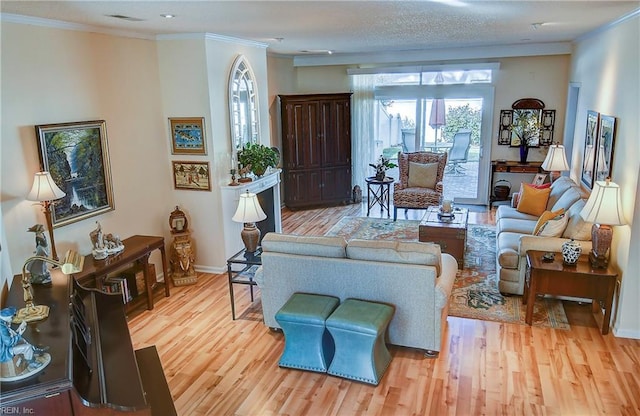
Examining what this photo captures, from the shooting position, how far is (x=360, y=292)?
391cm

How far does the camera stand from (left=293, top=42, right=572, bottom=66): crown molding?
7.78m

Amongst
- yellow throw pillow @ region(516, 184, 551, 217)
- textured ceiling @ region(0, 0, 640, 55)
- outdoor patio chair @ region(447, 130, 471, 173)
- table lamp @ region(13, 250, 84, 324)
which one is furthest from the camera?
outdoor patio chair @ region(447, 130, 471, 173)

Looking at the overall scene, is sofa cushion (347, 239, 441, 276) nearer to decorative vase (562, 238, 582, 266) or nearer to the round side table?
decorative vase (562, 238, 582, 266)

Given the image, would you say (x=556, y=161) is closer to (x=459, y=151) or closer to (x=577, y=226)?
(x=577, y=226)

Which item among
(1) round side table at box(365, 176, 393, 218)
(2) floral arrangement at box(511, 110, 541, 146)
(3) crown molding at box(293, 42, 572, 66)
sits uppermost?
(3) crown molding at box(293, 42, 572, 66)

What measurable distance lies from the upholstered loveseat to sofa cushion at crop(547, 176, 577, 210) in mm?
2699

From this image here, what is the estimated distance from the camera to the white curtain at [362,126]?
361 inches

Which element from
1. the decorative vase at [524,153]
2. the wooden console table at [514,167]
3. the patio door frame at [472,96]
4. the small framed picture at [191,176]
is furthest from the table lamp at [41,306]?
the decorative vase at [524,153]

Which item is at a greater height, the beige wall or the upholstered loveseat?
the beige wall

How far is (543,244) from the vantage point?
4.65 meters

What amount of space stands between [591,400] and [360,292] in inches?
71.7

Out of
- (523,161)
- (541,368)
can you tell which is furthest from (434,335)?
(523,161)

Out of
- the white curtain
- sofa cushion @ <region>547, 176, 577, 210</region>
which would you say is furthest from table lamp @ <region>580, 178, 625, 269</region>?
the white curtain

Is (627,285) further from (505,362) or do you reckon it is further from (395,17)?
(395,17)
